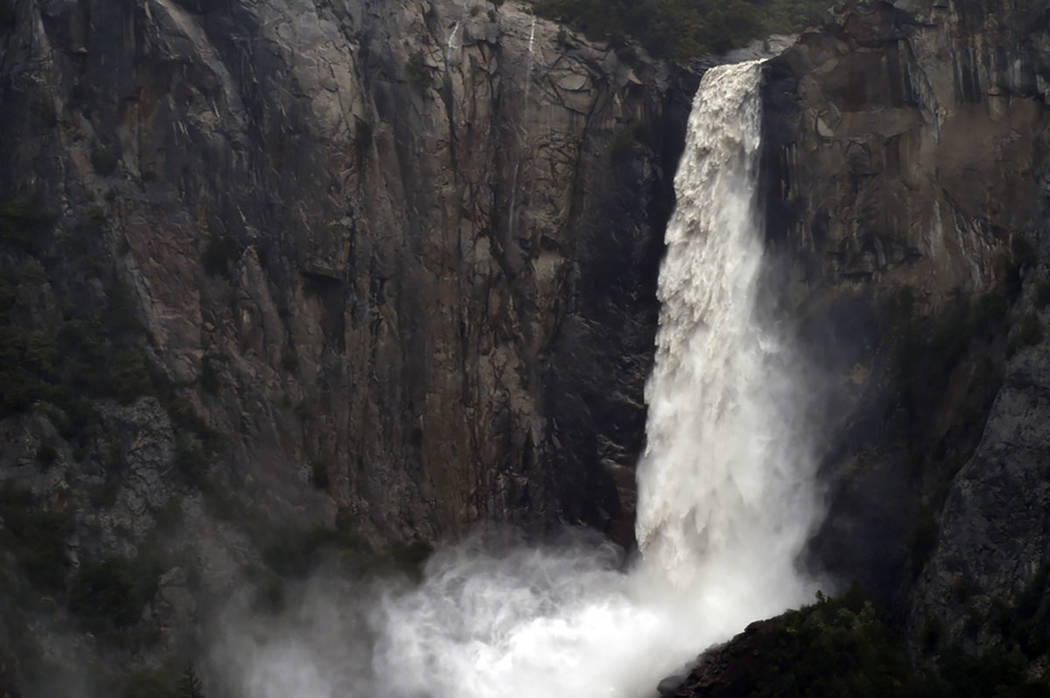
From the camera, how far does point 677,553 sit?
61125 mm

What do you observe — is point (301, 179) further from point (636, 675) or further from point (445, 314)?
point (636, 675)

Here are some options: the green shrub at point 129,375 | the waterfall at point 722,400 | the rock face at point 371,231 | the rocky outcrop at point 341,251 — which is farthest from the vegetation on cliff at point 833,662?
the green shrub at point 129,375

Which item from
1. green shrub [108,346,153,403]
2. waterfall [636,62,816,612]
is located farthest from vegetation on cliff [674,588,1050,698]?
green shrub [108,346,153,403]

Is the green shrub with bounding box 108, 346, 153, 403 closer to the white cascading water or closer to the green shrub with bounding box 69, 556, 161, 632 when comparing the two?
the green shrub with bounding box 69, 556, 161, 632

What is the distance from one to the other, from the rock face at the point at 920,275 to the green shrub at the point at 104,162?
2548 centimetres

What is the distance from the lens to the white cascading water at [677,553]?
57.6 m

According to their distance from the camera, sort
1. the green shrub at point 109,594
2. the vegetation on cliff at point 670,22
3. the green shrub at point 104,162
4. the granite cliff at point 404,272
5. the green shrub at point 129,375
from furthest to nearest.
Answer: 1. the vegetation on cliff at point 670,22
2. the green shrub at point 104,162
3. the green shrub at point 129,375
4. the green shrub at point 109,594
5. the granite cliff at point 404,272

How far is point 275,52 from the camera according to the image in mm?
64812

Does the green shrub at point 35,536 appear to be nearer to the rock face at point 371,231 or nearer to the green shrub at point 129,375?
the green shrub at point 129,375

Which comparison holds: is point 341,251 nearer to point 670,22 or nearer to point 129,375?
point 129,375

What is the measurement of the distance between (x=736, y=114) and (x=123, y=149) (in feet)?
79.5

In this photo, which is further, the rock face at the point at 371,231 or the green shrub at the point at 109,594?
the rock face at the point at 371,231

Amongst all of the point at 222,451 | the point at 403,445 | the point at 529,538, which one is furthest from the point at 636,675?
the point at 222,451

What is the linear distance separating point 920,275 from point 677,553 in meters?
13.9
